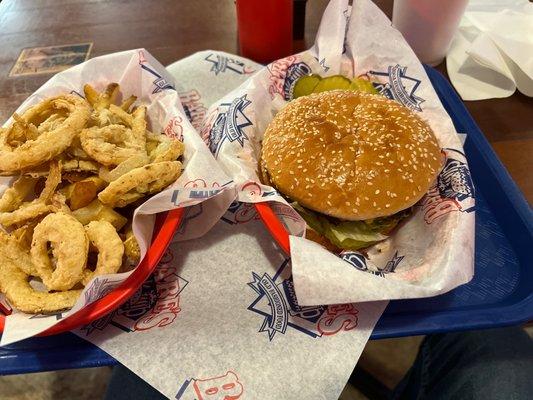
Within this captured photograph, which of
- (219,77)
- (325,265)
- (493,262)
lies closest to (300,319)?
(325,265)

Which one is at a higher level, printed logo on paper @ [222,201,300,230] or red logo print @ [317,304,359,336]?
printed logo on paper @ [222,201,300,230]

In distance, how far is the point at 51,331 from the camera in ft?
2.74

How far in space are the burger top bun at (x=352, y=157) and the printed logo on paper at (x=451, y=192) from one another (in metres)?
0.05

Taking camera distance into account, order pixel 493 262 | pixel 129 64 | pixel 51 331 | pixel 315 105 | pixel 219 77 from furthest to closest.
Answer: pixel 219 77
pixel 129 64
pixel 315 105
pixel 493 262
pixel 51 331

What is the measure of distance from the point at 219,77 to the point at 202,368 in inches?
40.2

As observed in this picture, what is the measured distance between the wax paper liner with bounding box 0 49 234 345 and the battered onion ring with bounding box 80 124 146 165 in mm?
121

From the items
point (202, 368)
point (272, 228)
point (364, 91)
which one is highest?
point (364, 91)

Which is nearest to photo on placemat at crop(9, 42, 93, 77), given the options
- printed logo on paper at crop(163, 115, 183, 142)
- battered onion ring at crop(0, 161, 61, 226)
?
printed logo on paper at crop(163, 115, 183, 142)

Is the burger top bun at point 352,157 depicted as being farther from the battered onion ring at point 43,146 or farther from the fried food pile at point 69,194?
the battered onion ring at point 43,146

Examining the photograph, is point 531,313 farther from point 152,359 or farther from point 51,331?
point 51,331

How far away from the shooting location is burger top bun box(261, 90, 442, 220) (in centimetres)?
100

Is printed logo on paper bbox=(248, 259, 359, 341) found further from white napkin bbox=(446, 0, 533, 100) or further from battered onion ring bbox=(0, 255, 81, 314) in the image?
white napkin bbox=(446, 0, 533, 100)

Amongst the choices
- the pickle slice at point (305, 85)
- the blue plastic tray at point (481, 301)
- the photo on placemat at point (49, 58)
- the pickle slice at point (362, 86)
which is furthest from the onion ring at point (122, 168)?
the photo on placemat at point (49, 58)

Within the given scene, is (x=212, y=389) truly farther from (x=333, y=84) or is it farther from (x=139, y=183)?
(x=333, y=84)
